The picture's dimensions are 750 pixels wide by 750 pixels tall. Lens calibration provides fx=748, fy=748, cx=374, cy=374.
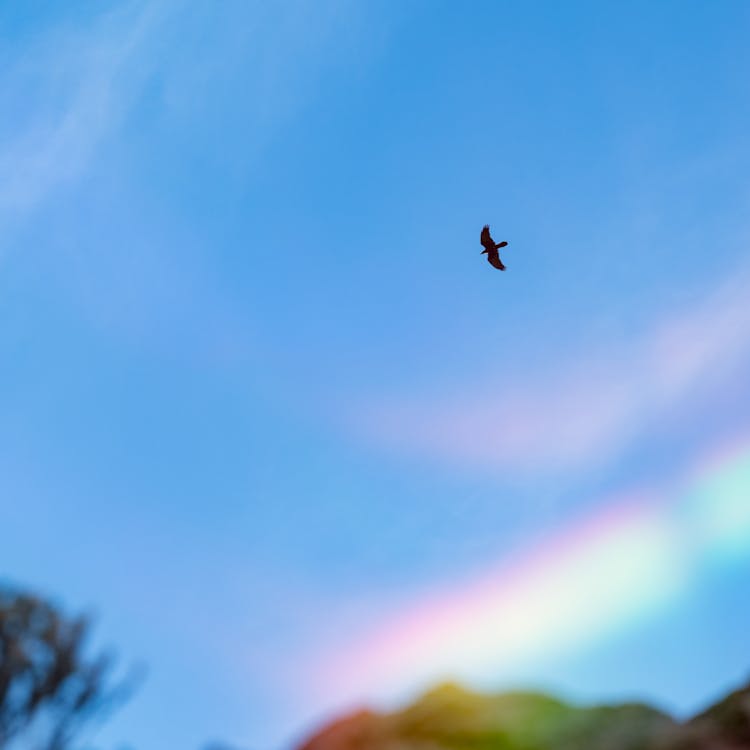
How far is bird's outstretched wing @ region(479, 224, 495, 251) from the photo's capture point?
285 inches

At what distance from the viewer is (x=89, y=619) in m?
21.3

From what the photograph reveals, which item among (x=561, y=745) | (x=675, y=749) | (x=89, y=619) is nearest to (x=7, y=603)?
(x=89, y=619)

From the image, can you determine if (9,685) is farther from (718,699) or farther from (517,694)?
(718,699)

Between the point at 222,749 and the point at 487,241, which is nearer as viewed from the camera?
the point at 487,241

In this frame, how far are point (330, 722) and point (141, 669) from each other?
6.02 meters

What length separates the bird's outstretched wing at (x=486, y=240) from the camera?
7.25 metres

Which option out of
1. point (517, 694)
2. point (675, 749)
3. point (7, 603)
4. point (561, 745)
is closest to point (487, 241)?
point (675, 749)

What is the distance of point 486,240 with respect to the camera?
730 centimetres

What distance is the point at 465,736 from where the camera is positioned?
53.2 ft

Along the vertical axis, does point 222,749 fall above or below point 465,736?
above

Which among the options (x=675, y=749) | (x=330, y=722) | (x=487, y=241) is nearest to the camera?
(x=487, y=241)

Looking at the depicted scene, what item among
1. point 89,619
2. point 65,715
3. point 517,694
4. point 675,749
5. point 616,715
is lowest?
point 675,749

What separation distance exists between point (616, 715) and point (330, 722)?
713 cm

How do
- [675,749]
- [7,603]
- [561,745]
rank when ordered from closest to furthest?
A: [675,749] < [561,745] < [7,603]
